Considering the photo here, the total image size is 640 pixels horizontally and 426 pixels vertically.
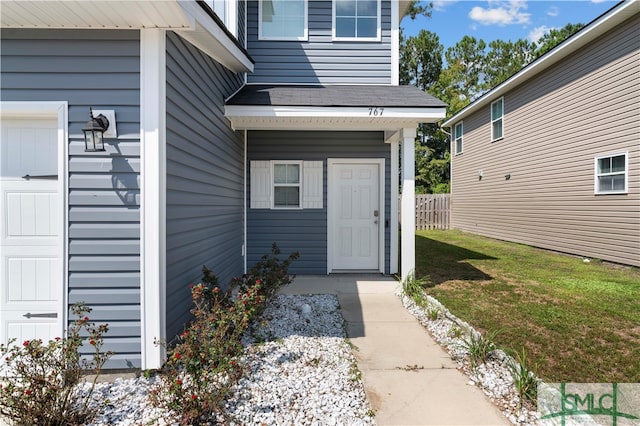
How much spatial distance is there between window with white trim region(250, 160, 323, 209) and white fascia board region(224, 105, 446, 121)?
5.07 feet

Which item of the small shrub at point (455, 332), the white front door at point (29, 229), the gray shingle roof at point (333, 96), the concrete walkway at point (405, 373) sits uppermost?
the gray shingle roof at point (333, 96)

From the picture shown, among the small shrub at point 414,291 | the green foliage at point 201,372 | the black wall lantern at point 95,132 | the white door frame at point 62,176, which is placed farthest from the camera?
the small shrub at point 414,291

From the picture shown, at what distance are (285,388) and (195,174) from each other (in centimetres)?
222

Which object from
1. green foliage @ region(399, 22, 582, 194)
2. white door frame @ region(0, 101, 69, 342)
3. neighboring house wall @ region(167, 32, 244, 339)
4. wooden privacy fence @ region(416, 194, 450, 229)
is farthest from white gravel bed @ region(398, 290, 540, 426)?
green foliage @ region(399, 22, 582, 194)

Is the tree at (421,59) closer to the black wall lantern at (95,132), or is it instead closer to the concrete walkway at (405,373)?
the concrete walkway at (405,373)

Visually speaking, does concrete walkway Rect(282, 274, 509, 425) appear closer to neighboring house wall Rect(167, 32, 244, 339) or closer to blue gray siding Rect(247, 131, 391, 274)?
blue gray siding Rect(247, 131, 391, 274)

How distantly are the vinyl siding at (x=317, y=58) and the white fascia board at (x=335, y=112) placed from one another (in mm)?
1702

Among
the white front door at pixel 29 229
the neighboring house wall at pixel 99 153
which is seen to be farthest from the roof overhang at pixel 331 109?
the white front door at pixel 29 229

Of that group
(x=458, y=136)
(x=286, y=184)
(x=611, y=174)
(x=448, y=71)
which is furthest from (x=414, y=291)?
(x=448, y=71)

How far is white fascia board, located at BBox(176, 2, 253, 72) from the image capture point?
9.05 ft

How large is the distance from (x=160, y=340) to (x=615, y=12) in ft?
29.5

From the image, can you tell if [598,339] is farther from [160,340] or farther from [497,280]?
[160,340]

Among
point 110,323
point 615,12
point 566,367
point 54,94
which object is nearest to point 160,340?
point 110,323

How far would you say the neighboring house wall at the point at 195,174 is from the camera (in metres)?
2.82
